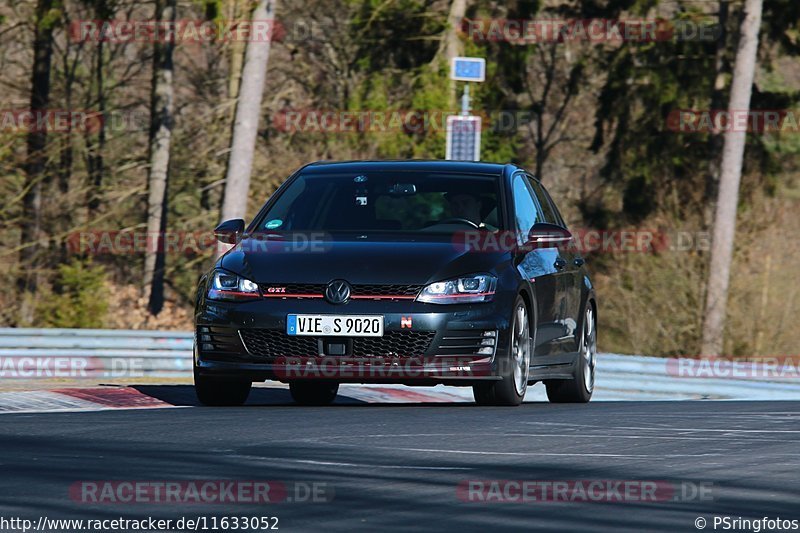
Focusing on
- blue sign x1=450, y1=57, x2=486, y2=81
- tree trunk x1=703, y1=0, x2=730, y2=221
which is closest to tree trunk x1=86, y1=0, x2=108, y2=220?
tree trunk x1=703, y1=0, x2=730, y2=221

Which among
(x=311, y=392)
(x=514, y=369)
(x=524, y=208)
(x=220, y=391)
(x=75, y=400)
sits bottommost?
(x=311, y=392)

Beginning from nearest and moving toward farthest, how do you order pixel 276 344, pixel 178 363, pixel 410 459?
pixel 410 459 → pixel 276 344 → pixel 178 363

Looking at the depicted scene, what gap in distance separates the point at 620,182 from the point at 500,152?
294 centimetres

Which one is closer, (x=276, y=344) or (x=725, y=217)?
(x=276, y=344)

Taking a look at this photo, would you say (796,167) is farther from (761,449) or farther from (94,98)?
(761,449)

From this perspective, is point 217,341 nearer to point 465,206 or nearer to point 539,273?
point 465,206

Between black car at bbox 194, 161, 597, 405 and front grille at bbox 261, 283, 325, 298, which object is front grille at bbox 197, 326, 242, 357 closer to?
black car at bbox 194, 161, 597, 405

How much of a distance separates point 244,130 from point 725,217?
9.96 m

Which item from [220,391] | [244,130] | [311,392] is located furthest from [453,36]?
[220,391]

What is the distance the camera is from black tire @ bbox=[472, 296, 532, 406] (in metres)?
11.3

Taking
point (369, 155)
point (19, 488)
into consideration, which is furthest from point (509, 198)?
point (369, 155)

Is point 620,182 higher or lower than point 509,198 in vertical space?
lower

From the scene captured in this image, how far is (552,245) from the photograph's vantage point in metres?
12.8

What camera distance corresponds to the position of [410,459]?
26.0 feet
